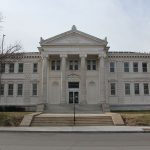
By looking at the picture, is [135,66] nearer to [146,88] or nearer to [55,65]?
[146,88]

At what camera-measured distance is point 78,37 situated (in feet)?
164

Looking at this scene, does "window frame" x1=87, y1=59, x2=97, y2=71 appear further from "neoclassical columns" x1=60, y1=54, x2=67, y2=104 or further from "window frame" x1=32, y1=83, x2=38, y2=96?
"window frame" x1=32, y1=83, x2=38, y2=96

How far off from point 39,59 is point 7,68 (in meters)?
5.59

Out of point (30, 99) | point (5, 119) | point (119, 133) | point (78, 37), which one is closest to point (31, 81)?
point (30, 99)

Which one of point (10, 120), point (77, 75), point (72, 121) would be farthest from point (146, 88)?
point (10, 120)

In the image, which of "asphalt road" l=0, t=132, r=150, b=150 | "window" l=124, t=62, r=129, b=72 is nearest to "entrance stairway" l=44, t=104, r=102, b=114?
"window" l=124, t=62, r=129, b=72

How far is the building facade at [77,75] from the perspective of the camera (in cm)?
4950

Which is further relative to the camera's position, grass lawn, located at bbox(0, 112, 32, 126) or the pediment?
the pediment

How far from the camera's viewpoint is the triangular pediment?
162 feet

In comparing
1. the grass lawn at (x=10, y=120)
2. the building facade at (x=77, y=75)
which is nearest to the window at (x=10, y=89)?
the building facade at (x=77, y=75)

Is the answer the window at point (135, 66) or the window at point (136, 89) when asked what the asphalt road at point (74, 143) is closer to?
the window at point (136, 89)

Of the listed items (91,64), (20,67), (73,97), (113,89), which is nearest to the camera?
(73,97)

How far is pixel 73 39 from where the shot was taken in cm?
4984

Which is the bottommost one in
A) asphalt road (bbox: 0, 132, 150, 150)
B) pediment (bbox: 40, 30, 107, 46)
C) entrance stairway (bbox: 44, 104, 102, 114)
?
asphalt road (bbox: 0, 132, 150, 150)
